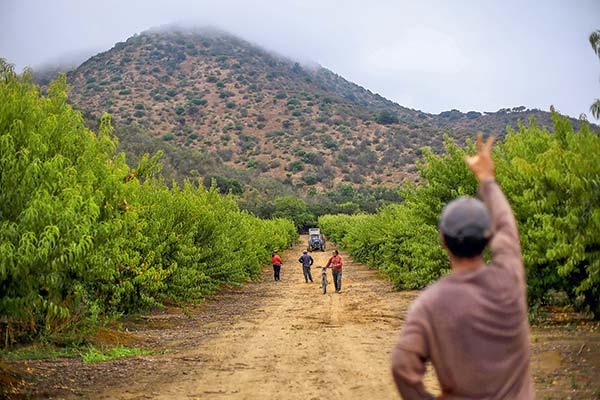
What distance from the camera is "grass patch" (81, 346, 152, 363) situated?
12.6 m

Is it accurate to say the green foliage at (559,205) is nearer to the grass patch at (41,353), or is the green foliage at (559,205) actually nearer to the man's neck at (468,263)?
the man's neck at (468,263)

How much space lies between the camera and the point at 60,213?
805cm

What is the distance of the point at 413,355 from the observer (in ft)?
8.67

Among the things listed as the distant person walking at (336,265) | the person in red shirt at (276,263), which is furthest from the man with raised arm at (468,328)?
the person in red shirt at (276,263)

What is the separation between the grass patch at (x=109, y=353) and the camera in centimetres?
1259

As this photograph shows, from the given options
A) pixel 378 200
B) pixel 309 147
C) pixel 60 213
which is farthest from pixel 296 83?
pixel 60 213

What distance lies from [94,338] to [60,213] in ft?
23.9

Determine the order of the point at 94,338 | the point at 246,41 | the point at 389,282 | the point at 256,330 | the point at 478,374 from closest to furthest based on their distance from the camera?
1. the point at 478,374
2. the point at 94,338
3. the point at 256,330
4. the point at 389,282
5. the point at 246,41

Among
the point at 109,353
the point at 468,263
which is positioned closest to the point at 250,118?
the point at 109,353

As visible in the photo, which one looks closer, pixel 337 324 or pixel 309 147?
pixel 337 324

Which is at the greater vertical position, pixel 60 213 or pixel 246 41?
pixel 246 41

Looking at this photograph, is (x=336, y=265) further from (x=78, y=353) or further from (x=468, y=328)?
(x=468, y=328)

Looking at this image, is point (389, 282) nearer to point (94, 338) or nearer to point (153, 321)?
point (153, 321)

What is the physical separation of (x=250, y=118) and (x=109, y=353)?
97575 mm
